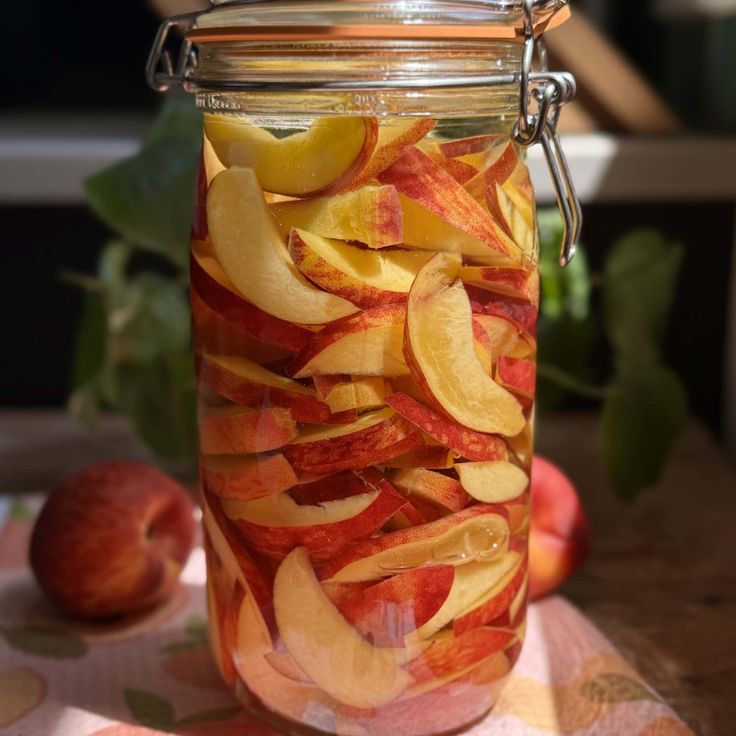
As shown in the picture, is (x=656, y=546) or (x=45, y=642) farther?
(x=656, y=546)

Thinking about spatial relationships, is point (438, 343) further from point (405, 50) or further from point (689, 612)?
point (689, 612)

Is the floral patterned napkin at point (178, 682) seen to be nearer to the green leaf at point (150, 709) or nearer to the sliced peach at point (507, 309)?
the green leaf at point (150, 709)

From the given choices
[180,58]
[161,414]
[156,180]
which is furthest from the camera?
[161,414]

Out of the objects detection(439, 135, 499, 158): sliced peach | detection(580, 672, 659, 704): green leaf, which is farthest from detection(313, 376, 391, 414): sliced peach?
detection(580, 672, 659, 704): green leaf

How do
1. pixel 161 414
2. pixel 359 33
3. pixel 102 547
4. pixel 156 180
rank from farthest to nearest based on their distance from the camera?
pixel 161 414
pixel 156 180
pixel 102 547
pixel 359 33

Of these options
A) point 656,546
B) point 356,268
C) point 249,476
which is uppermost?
point 356,268

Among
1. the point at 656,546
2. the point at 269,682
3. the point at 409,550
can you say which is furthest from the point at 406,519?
the point at 656,546

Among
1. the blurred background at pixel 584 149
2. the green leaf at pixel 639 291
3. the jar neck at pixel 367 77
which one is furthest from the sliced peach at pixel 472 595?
the blurred background at pixel 584 149

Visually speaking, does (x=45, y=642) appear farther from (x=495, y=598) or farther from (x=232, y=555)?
(x=495, y=598)

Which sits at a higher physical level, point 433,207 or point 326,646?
point 433,207
